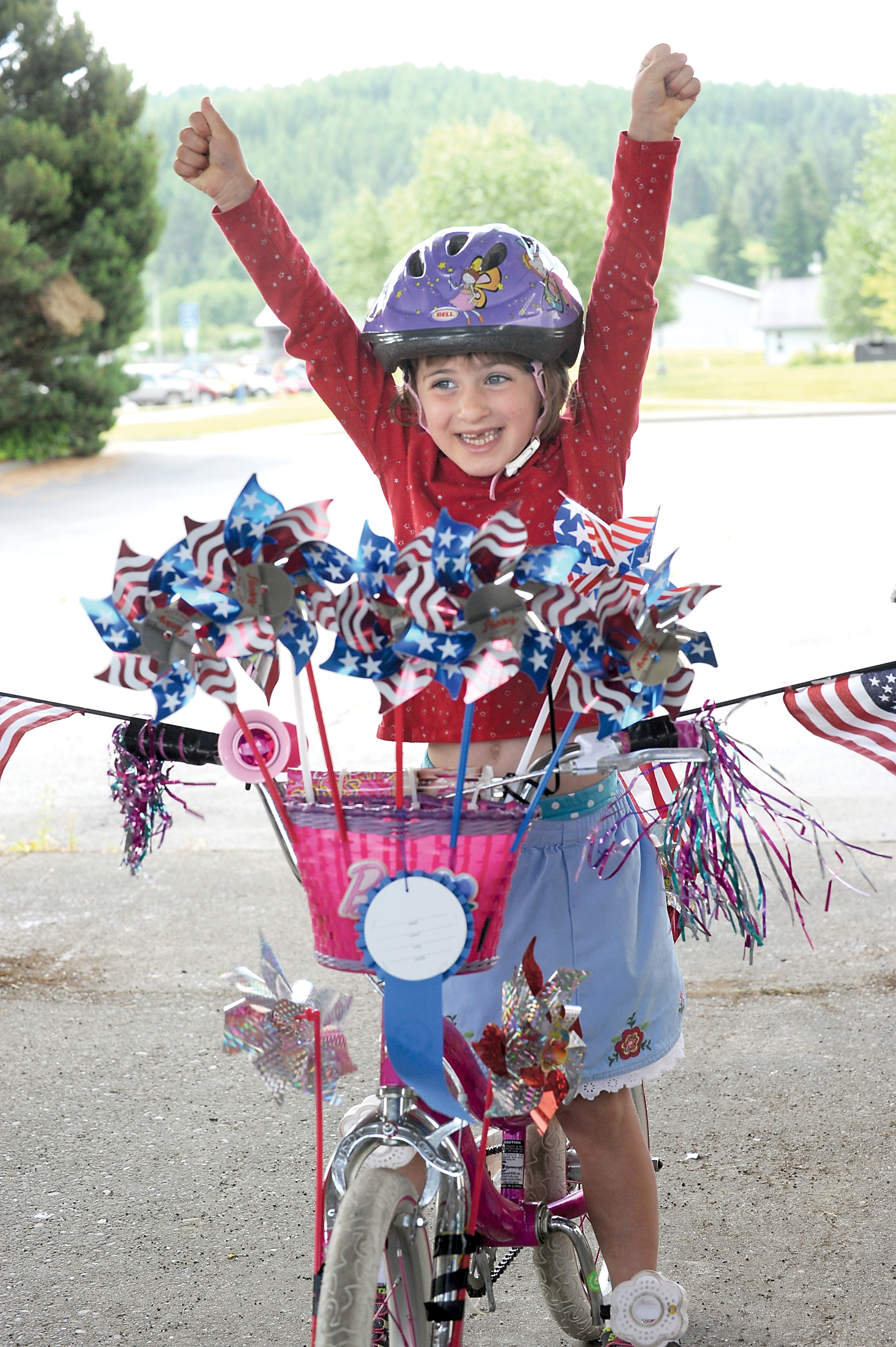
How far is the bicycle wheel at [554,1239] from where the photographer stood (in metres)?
2.21

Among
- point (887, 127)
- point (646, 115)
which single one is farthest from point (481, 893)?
point (887, 127)

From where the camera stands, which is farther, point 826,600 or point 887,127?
point 887,127

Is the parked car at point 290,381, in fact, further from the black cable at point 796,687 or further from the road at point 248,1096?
the black cable at point 796,687

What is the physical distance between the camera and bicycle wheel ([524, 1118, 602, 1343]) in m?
2.21

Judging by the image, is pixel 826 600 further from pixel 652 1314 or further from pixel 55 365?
pixel 55 365

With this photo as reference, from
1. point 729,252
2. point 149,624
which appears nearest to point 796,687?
point 149,624

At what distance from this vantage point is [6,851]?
208 inches

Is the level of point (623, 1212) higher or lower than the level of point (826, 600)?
lower

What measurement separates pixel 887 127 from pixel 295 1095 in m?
53.9

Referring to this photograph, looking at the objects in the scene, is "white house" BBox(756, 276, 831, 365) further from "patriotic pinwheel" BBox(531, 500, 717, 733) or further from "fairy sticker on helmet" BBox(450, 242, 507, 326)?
"patriotic pinwheel" BBox(531, 500, 717, 733)

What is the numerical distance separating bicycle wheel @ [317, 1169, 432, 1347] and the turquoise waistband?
597 millimetres

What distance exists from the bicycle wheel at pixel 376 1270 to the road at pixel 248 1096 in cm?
84

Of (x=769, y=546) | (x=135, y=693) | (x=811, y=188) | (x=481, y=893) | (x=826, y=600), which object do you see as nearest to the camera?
(x=481, y=893)

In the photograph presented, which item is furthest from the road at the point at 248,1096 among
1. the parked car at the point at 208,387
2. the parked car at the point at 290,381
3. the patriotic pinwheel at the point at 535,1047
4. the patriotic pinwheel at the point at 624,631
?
the parked car at the point at 290,381
